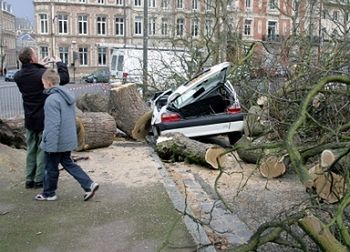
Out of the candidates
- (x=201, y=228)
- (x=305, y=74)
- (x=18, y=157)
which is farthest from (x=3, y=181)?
(x=305, y=74)

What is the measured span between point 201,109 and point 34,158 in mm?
4672

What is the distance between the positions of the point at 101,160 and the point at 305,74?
3812 millimetres

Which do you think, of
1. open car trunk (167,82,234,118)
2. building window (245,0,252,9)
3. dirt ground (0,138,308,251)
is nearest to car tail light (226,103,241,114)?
open car trunk (167,82,234,118)

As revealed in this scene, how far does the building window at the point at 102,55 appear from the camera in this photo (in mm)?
60219

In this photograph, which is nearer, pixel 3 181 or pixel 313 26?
pixel 3 181

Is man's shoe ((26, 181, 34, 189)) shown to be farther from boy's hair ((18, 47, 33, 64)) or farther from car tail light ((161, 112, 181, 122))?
car tail light ((161, 112, 181, 122))

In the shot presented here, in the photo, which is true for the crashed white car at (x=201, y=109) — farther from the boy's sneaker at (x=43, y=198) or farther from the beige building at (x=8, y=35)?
the beige building at (x=8, y=35)

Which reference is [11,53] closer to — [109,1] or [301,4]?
[109,1]

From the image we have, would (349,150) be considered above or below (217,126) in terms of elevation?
above

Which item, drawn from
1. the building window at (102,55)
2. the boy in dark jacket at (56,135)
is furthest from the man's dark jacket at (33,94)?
the building window at (102,55)

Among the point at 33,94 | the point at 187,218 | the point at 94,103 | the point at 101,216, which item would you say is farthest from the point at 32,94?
the point at 94,103

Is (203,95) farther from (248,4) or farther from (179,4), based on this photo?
(248,4)

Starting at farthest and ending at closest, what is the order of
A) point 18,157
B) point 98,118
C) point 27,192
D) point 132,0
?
point 132,0
point 98,118
point 18,157
point 27,192

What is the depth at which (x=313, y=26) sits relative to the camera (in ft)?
46.5
